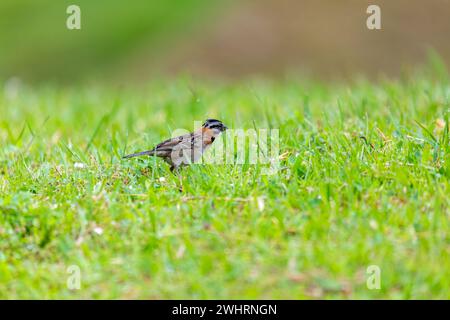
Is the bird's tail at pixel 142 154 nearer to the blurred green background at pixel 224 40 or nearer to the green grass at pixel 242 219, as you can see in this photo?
the green grass at pixel 242 219

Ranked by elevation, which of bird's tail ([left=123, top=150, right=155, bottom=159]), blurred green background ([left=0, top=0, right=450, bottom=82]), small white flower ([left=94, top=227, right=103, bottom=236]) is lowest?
small white flower ([left=94, top=227, right=103, bottom=236])

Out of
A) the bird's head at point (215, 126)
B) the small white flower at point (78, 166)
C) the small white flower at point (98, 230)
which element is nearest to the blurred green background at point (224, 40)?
the bird's head at point (215, 126)

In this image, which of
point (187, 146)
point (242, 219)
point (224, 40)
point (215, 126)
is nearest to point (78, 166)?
point (187, 146)

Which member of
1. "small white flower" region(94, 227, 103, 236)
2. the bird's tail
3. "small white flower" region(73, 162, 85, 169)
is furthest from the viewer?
"small white flower" region(73, 162, 85, 169)

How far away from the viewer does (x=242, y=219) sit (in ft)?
17.0

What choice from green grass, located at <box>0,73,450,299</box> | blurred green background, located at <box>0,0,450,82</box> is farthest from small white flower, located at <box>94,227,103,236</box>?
blurred green background, located at <box>0,0,450,82</box>

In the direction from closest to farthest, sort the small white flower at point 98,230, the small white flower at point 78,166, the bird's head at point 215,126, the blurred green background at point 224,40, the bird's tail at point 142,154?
the small white flower at point 98,230 → the bird's tail at point 142,154 → the small white flower at point 78,166 → the bird's head at point 215,126 → the blurred green background at point 224,40

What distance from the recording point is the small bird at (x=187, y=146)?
6.20 metres

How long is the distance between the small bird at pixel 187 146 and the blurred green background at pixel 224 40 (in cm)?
1234

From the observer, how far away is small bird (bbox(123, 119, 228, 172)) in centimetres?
620

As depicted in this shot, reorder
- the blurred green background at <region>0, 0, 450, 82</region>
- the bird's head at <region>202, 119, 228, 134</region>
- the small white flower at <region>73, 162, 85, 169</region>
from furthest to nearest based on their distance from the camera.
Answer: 1. the blurred green background at <region>0, 0, 450, 82</region>
2. the bird's head at <region>202, 119, 228, 134</region>
3. the small white flower at <region>73, 162, 85, 169</region>

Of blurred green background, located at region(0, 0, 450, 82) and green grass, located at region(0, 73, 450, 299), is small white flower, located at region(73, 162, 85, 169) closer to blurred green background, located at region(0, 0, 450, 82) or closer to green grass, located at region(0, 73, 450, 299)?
green grass, located at region(0, 73, 450, 299)

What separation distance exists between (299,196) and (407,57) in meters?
14.3

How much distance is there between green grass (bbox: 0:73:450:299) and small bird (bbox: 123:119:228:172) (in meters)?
0.12
